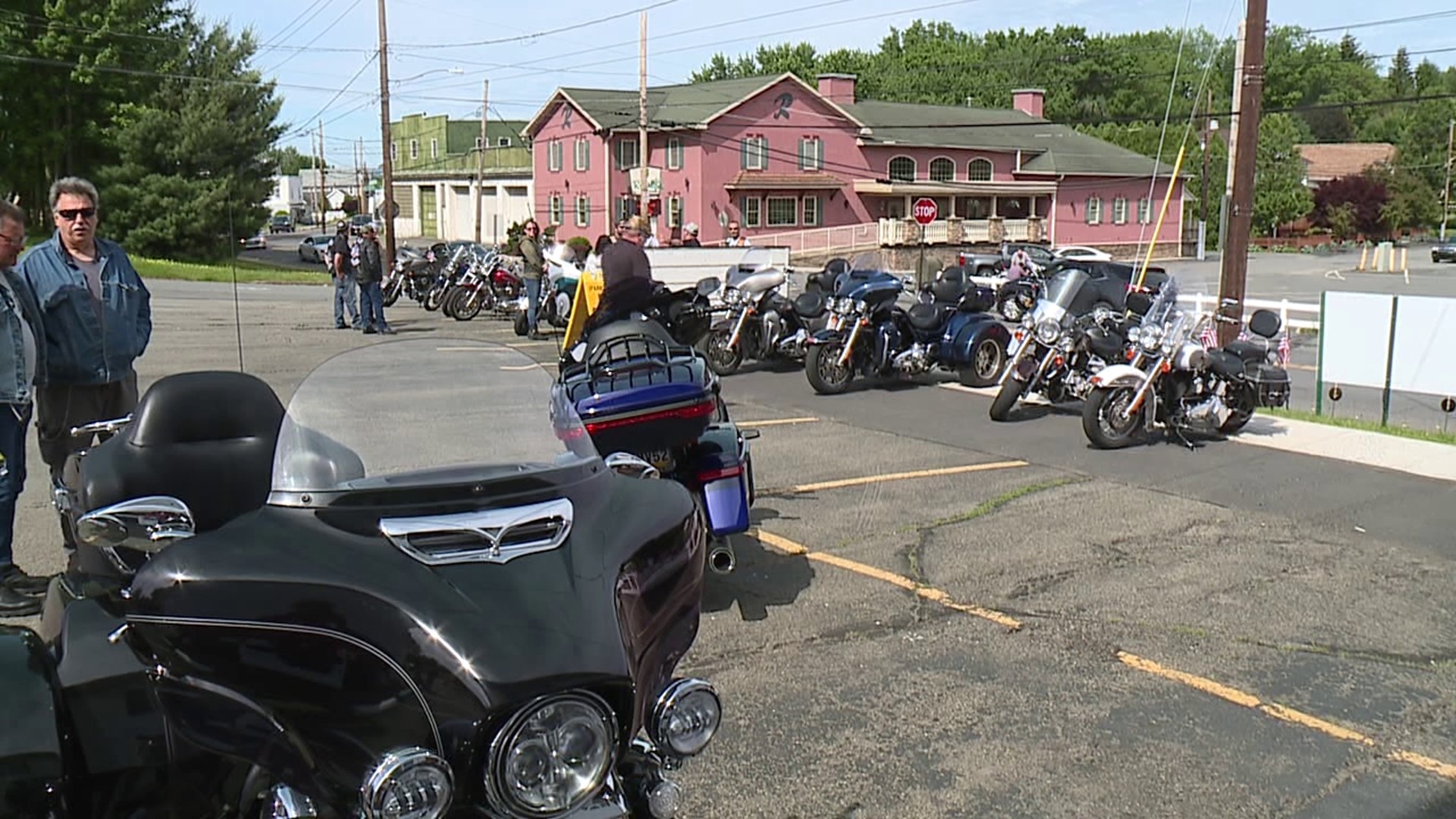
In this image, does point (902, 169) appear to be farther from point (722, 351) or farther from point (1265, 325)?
point (1265, 325)

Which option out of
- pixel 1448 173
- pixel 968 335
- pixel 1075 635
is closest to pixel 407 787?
pixel 1075 635

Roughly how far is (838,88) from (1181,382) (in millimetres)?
52055

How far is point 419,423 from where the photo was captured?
285cm

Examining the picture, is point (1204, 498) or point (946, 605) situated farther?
point (1204, 498)

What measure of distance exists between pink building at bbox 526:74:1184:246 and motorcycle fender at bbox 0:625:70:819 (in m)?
43.8

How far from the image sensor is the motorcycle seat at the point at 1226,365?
33.3 feet

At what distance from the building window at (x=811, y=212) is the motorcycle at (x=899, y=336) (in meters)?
42.4

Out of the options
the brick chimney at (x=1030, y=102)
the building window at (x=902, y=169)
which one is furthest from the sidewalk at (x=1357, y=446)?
the brick chimney at (x=1030, y=102)

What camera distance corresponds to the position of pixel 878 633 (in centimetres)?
575

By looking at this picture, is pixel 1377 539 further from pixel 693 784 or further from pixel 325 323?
pixel 325 323

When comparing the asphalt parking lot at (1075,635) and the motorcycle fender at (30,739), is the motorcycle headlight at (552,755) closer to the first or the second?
the motorcycle fender at (30,739)

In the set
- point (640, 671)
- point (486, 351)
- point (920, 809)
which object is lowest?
point (920, 809)

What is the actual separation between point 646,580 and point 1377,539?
643cm

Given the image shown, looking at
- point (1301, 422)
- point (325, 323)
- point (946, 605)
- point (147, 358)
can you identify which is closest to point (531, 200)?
point (325, 323)
